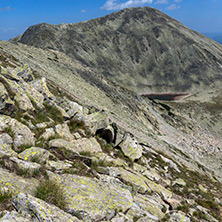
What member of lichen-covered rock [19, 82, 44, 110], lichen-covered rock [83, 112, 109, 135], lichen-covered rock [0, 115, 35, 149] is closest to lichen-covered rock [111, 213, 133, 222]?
lichen-covered rock [0, 115, 35, 149]

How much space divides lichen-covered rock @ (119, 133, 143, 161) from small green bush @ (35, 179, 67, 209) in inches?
371

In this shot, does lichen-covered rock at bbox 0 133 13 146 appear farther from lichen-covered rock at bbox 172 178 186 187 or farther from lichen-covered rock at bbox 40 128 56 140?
lichen-covered rock at bbox 172 178 186 187

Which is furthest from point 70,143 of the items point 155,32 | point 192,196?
point 155,32

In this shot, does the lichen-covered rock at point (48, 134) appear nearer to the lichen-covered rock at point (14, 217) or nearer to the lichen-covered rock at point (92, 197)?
the lichen-covered rock at point (92, 197)

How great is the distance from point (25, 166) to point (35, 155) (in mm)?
1036

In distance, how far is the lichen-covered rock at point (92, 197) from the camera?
7071 millimetres

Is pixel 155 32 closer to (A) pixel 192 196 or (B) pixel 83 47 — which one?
(B) pixel 83 47

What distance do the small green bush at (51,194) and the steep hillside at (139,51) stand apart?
12104 centimetres

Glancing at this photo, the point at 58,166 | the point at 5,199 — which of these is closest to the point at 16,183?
the point at 5,199

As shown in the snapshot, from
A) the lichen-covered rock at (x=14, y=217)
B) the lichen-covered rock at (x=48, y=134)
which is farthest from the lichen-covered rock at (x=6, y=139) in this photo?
the lichen-covered rock at (x=14, y=217)

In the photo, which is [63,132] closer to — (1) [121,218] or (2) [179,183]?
(1) [121,218]

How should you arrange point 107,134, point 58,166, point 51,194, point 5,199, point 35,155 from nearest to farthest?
point 5,199 → point 51,194 → point 35,155 → point 58,166 → point 107,134

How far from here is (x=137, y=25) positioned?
16338cm

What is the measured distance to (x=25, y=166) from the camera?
7.76 m
